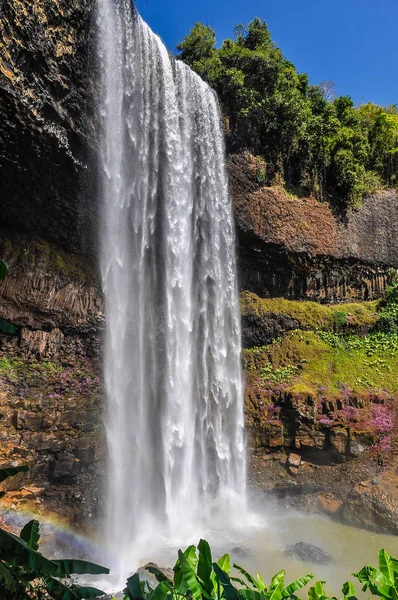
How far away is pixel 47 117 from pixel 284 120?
11.9 meters

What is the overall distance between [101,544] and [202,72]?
19.2m

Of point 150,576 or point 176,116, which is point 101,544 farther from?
point 176,116

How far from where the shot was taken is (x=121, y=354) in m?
14.1

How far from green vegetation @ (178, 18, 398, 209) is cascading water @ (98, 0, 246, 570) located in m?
2.26

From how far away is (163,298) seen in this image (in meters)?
15.6

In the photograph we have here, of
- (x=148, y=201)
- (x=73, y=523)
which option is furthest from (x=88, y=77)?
(x=73, y=523)

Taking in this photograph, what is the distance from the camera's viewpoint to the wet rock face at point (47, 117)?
10430mm

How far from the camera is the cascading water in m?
12.9

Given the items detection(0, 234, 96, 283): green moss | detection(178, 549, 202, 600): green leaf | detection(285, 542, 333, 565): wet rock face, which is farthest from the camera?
detection(0, 234, 96, 283): green moss

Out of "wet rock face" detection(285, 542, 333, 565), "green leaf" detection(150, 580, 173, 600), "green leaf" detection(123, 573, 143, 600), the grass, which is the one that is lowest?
"wet rock face" detection(285, 542, 333, 565)

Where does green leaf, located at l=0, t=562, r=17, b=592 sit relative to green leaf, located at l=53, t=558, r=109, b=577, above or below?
above

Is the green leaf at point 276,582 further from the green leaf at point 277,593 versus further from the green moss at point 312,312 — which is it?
the green moss at point 312,312

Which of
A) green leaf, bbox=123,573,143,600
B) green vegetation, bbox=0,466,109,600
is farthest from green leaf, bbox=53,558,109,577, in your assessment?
green leaf, bbox=123,573,143,600

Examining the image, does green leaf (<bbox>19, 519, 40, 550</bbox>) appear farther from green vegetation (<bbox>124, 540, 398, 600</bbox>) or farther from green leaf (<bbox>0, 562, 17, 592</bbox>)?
green vegetation (<bbox>124, 540, 398, 600</bbox>)
